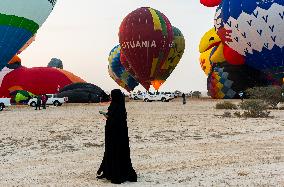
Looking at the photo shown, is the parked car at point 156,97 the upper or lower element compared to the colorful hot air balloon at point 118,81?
lower

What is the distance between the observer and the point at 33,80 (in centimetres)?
5384

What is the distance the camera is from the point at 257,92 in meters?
33.7

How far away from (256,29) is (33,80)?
93.2 feet

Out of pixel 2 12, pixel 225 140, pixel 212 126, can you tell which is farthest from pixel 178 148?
pixel 2 12

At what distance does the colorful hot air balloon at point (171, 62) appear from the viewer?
170 feet

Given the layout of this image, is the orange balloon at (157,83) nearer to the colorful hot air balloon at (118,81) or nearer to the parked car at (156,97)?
the parked car at (156,97)

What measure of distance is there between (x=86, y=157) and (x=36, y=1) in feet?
72.4

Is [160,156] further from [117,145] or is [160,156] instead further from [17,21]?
Answer: [17,21]

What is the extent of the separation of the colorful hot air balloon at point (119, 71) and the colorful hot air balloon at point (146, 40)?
17224mm

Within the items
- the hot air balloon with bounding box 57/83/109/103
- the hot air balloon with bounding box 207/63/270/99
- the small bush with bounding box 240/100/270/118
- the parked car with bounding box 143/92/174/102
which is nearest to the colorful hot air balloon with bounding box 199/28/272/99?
the hot air balloon with bounding box 207/63/270/99

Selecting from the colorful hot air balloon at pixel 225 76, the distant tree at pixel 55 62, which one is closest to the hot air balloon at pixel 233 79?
the colorful hot air balloon at pixel 225 76

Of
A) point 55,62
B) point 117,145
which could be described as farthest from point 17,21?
point 55,62

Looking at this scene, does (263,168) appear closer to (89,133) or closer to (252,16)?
(89,133)

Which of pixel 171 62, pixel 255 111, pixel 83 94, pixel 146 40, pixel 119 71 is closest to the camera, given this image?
pixel 255 111
